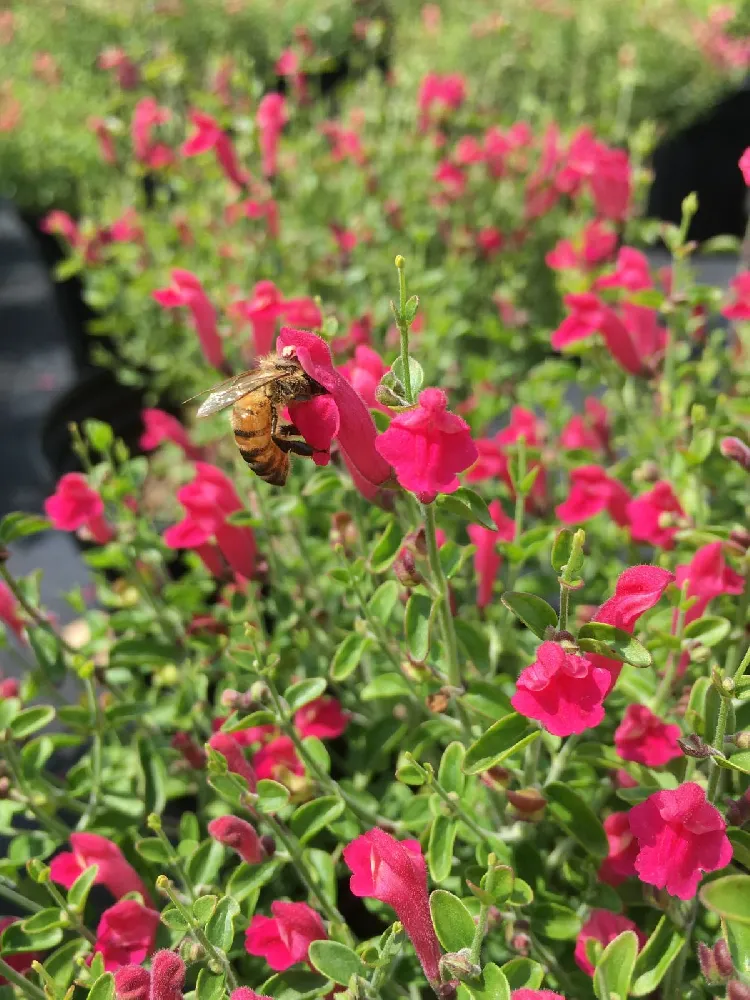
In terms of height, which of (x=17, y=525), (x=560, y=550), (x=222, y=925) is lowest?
(x=222, y=925)

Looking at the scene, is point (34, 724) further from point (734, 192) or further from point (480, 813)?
point (734, 192)

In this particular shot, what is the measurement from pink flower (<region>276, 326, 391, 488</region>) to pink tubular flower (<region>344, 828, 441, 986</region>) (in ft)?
1.22

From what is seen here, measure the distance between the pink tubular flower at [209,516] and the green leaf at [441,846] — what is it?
52 cm

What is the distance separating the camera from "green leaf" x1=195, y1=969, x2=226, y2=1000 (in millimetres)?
815

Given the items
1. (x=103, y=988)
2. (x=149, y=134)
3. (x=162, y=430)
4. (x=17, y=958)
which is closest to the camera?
(x=103, y=988)

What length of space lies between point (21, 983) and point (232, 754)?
0.31 metres

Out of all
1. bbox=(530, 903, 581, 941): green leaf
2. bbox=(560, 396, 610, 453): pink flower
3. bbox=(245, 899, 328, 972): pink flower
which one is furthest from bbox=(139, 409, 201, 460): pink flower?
bbox=(530, 903, 581, 941): green leaf

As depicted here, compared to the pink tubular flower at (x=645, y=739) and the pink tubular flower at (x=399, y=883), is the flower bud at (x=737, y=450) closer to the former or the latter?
the pink tubular flower at (x=645, y=739)

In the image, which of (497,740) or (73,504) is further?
(73,504)

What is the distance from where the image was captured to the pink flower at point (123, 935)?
992mm

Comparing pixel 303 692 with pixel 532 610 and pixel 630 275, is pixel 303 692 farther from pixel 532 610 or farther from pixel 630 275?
pixel 630 275

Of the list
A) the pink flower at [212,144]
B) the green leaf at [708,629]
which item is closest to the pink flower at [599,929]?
the green leaf at [708,629]

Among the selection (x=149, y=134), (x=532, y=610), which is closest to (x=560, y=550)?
(x=532, y=610)

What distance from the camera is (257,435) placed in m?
1.00
